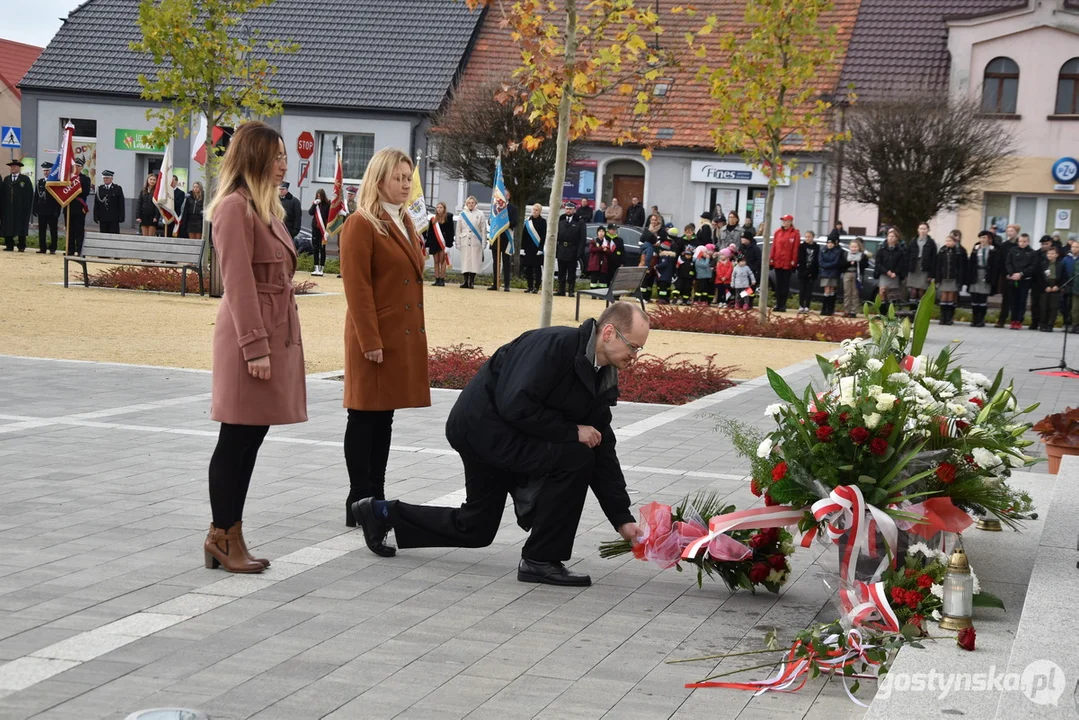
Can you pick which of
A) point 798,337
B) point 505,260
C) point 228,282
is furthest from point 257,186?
point 505,260

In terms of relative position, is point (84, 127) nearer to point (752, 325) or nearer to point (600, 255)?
point (600, 255)

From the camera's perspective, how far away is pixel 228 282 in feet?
19.7

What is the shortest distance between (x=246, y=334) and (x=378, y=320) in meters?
1.06

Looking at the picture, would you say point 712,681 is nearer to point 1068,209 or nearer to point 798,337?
point 798,337

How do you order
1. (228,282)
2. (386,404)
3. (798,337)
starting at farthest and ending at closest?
(798,337)
(386,404)
(228,282)

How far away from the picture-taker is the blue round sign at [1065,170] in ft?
119

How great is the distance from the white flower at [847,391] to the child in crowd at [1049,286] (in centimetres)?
2090

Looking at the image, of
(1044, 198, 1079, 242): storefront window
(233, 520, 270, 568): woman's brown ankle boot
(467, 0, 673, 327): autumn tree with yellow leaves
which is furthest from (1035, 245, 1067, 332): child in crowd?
(233, 520, 270, 568): woman's brown ankle boot

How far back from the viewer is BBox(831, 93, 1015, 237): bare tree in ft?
103

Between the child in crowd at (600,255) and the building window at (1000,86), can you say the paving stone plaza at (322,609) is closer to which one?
the child in crowd at (600,255)

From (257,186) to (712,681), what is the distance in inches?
115

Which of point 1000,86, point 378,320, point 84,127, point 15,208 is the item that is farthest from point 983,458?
point 84,127

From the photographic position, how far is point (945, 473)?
5.72 metres

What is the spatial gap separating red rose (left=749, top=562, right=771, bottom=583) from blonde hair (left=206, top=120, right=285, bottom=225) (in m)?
2.62
